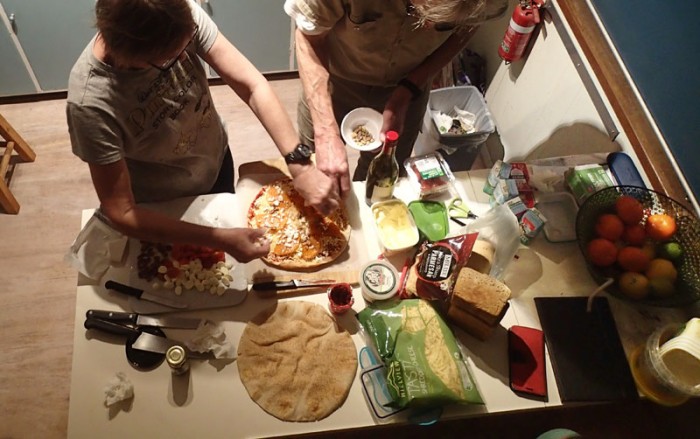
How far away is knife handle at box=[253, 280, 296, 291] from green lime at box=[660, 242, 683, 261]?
38.9 inches

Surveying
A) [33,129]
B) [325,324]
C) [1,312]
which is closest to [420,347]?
[325,324]

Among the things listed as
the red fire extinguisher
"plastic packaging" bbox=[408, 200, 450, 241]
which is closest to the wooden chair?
"plastic packaging" bbox=[408, 200, 450, 241]

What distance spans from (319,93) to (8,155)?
175 cm

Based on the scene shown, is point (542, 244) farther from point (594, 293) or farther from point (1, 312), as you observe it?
point (1, 312)

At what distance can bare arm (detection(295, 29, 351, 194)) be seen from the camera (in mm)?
1356

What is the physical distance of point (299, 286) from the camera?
1219 mm

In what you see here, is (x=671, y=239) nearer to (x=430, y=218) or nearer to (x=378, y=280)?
(x=430, y=218)

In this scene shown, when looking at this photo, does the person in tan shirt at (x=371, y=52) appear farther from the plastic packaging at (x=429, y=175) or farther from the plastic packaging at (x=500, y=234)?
the plastic packaging at (x=500, y=234)

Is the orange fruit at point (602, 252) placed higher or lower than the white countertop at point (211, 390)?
higher

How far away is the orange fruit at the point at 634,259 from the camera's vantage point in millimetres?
1233

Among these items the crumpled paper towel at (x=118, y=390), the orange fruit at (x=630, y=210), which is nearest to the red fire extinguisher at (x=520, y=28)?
the orange fruit at (x=630, y=210)

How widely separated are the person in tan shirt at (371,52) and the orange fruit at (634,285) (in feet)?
2.56

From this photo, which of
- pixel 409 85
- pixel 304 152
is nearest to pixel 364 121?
pixel 409 85

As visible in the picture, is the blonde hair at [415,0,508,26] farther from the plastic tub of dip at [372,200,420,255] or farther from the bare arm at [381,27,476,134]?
the plastic tub of dip at [372,200,420,255]
